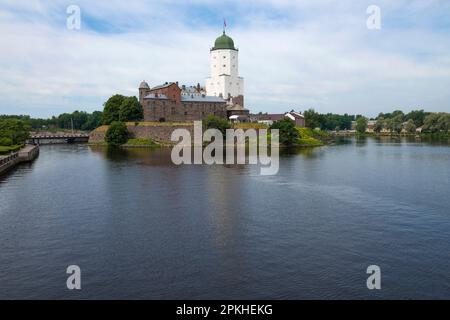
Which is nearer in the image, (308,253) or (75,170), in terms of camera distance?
(308,253)

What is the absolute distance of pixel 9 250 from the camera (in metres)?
21.7

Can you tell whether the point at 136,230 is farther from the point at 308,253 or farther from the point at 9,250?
the point at 308,253

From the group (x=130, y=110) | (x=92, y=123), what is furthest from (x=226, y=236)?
(x=92, y=123)

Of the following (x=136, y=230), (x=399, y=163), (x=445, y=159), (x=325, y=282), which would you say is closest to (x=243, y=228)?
(x=136, y=230)

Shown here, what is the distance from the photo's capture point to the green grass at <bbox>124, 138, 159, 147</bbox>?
8900 centimetres

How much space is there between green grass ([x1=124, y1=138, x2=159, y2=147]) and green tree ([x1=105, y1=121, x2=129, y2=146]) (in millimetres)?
1587

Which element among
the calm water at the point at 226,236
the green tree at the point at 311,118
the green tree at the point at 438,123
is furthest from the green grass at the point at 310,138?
the calm water at the point at 226,236

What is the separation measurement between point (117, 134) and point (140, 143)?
517 centimetres

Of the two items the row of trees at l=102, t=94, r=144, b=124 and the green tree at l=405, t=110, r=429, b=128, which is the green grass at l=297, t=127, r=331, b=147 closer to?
the row of trees at l=102, t=94, r=144, b=124

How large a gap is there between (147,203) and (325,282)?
17.8m

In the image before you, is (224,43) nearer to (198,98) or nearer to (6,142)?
(198,98)

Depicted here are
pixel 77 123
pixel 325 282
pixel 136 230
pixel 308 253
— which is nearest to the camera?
pixel 325 282

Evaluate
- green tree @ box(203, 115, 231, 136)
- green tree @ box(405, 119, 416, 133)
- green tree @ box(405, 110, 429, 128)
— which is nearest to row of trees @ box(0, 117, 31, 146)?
green tree @ box(203, 115, 231, 136)

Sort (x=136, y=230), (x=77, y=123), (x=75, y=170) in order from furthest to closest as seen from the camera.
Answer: (x=77, y=123)
(x=75, y=170)
(x=136, y=230)
